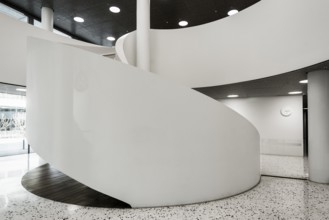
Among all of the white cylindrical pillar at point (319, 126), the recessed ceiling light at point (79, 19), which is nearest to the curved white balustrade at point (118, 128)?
the white cylindrical pillar at point (319, 126)

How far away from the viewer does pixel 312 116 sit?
5.12 meters

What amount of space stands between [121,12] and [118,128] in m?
6.00

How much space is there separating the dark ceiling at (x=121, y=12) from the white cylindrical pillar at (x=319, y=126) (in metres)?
3.68

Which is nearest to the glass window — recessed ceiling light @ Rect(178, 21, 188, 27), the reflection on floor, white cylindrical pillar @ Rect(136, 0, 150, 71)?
white cylindrical pillar @ Rect(136, 0, 150, 71)

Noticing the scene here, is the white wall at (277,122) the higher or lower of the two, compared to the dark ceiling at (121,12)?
lower

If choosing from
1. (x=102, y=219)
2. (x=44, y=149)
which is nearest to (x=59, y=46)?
(x=44, y=149)

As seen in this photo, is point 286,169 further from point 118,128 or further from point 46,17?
point 46,17

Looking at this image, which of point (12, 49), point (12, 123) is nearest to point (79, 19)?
point (12, 49)

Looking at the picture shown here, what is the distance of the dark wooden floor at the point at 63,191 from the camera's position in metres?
3.57

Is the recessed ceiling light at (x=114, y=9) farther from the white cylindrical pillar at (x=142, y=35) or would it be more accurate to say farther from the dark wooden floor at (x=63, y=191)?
the dark wooden floor at (x=63, y=191)

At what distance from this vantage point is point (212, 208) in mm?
3312

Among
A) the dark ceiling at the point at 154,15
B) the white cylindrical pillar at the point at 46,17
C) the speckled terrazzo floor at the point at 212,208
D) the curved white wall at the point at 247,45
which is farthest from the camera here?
the white cylindrical pillar at the point at 46,17

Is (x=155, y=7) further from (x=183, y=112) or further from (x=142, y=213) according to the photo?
(x=142, y=213)

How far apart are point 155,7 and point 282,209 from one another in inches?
269
